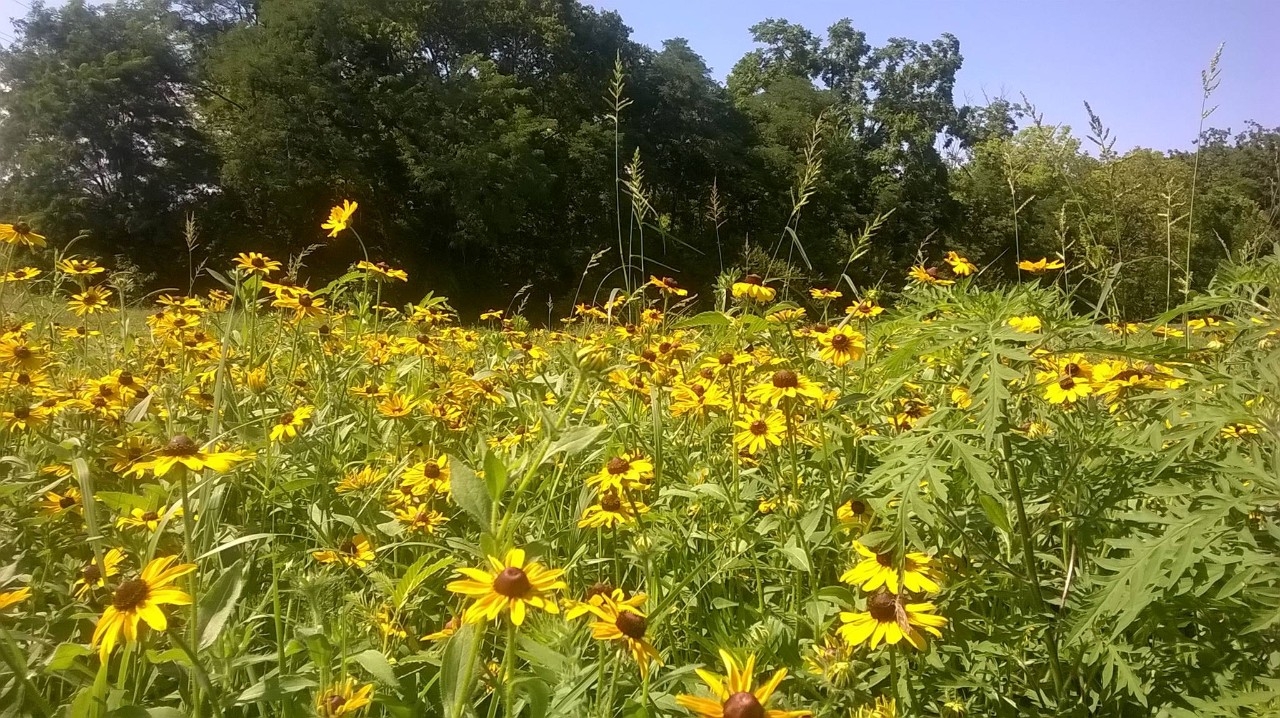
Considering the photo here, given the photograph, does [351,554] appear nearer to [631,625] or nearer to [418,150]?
[631,625]

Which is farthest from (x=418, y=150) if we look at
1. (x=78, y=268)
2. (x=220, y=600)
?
(x=220, y=600)

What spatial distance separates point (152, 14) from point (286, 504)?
20847 millimetres

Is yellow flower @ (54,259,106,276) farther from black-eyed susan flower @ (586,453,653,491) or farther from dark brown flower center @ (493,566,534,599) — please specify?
dark brown flower center @ (493,566,534,599)

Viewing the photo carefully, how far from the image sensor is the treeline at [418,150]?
49.3 ft

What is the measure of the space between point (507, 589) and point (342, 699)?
0.24 meters

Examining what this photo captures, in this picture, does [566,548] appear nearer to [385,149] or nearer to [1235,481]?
[1235,481]

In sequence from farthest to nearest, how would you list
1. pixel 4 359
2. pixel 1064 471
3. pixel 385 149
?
pixel 385 149, pixel 4 359, pixel 1064 471

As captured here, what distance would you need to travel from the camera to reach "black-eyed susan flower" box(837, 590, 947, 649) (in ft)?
2.63

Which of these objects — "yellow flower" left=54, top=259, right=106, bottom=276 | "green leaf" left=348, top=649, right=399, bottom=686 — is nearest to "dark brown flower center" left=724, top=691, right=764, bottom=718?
"green leaf" left=348, top=649, right=399, bottom=686

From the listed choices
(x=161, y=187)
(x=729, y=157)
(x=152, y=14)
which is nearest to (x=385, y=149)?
(x=161, y=187)

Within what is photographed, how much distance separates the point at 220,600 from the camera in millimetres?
839

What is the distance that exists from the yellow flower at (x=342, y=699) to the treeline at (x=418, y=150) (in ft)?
41.2

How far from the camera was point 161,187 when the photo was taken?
15617 mm

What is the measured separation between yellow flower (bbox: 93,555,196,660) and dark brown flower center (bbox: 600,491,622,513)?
0.60 m
